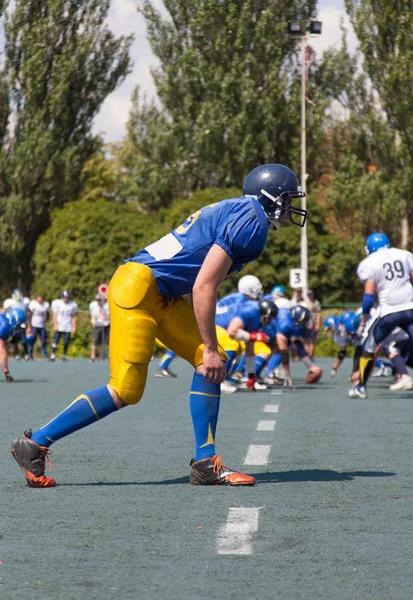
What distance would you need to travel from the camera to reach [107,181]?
218 ft

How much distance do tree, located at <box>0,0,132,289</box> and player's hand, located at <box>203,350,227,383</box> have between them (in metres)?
40.6

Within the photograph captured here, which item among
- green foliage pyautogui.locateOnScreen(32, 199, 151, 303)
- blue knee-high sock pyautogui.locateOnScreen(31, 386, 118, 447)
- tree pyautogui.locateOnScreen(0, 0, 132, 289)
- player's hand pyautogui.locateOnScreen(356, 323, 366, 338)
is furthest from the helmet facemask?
tree pyautogui.locateOnScreen(0, 0, 132, 289)

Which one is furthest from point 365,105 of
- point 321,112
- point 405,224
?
point 405,224

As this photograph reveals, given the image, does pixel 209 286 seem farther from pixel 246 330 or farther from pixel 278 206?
pixel 246 330

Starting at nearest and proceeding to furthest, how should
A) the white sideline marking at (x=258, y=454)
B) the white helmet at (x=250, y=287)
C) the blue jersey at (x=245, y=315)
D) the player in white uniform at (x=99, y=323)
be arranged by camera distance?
1. the white sideline marking at (x=258, y=454)
2. the blue jersey at (x=245, y=315)
3. the white helmet at (x=250, y=287)
4. the player in white uniform at (x=99, y=323)

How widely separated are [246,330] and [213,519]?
11029mm

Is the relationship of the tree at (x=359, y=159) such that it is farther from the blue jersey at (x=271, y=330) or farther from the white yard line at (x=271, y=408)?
the white yard line at (x=271, y=408)

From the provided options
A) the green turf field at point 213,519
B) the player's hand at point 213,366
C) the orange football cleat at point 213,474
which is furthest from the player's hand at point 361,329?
the player's hand at point 213,366

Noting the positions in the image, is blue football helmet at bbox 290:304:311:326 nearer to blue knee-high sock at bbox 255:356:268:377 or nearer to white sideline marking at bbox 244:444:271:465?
blue knee-high sock at bbox 255:356:268:377

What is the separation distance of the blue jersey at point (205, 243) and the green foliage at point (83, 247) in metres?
37.3

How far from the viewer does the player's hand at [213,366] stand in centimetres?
634

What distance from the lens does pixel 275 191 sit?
658 cm

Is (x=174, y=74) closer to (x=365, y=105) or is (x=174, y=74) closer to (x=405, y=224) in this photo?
(x=365, y=105)

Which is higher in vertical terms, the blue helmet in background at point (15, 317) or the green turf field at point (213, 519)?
the green turf field at point (213, 519)
